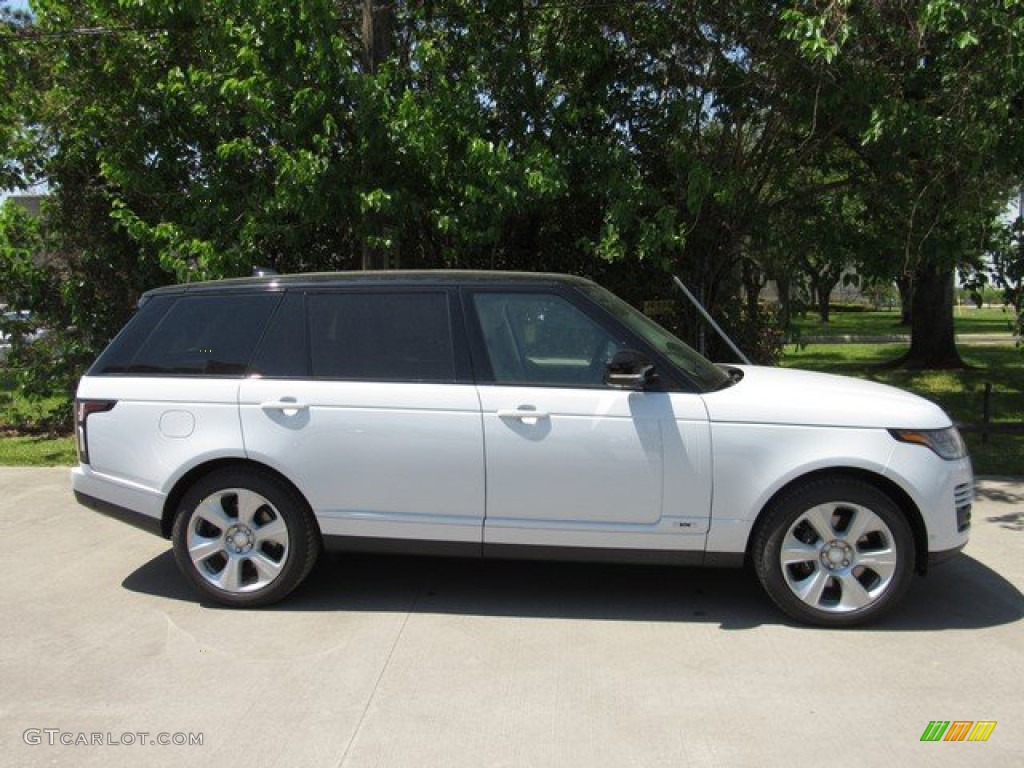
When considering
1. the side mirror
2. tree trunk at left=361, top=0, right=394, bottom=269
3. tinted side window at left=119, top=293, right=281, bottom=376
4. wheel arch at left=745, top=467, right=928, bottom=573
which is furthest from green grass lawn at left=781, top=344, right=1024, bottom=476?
tinted side window at left=119, top=293, right=281, bottom=376

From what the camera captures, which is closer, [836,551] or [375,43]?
[836,551]

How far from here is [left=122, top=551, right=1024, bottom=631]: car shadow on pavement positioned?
4.74 metres

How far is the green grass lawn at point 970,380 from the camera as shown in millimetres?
8820

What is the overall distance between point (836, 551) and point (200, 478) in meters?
3.44

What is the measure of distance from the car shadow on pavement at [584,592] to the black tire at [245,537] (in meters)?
0.18

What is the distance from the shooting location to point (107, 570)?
222 inches

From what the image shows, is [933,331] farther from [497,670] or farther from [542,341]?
[497,670]

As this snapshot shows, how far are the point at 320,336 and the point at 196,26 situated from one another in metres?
4.95

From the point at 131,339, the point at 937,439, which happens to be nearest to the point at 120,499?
the point at 131,339

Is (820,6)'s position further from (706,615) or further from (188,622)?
(188,622)

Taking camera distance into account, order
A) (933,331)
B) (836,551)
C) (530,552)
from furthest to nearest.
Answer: (933,331), (530,552), (836,551)

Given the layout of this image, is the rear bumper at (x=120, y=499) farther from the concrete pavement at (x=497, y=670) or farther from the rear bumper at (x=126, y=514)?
the concrete pavement at (x=497, y=670)

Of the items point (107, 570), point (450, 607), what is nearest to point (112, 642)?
point (107, 570)

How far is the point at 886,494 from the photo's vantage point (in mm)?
4480
